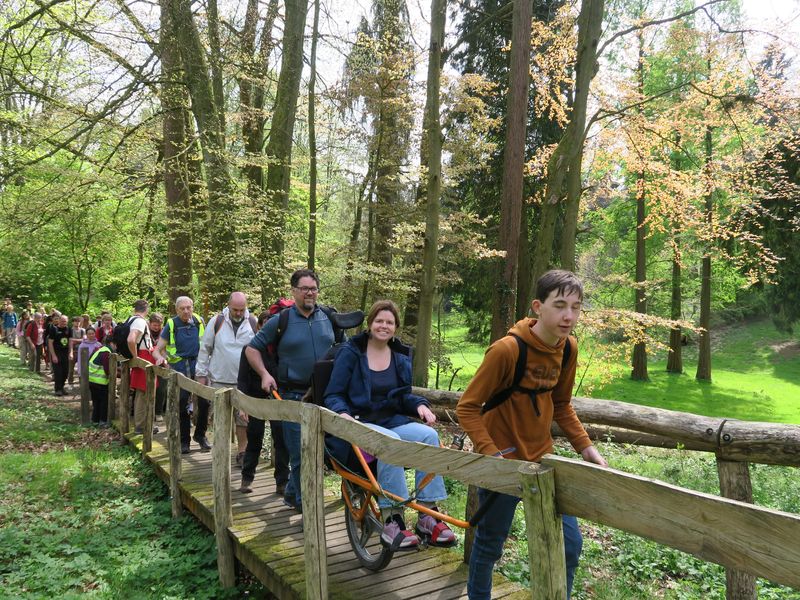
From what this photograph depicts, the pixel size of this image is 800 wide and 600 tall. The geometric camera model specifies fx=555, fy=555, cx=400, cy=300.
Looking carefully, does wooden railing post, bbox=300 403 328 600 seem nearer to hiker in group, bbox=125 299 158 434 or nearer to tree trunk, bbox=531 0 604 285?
hiker in group, bbox=125 299 158 434

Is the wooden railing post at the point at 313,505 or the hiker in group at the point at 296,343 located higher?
the hiker in group at the point at 296,343

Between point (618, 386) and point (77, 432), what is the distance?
782 inches

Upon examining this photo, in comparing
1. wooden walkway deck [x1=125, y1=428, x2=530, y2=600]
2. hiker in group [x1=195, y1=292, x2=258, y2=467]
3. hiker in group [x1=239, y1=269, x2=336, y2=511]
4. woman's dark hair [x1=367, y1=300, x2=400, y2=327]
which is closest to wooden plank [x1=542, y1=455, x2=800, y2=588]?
wooden walkway deck [x1=125, y1=428, x2=530, y2=600]

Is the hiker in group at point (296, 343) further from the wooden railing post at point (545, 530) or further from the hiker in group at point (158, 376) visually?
the hiker in group at point (158, 376)

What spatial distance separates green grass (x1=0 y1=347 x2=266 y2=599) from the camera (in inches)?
182

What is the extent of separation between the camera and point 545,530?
6.28 ft

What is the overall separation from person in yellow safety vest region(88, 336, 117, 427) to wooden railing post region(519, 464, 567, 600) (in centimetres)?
1041

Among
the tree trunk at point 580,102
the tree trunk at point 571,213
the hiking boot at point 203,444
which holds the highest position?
the tree trunk at point 580,102

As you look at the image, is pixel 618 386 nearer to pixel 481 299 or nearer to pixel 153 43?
pixel 481 299

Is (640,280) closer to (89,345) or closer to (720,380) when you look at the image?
(720,380)

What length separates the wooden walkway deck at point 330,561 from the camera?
3.42m

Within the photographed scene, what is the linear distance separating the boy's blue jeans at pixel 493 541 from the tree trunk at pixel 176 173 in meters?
9.49

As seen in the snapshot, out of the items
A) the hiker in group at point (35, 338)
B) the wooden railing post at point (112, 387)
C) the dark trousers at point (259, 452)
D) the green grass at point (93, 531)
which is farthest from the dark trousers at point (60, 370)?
the dark trousers at point (259, 452)

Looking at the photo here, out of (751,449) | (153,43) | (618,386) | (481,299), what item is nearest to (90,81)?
(153,43)
